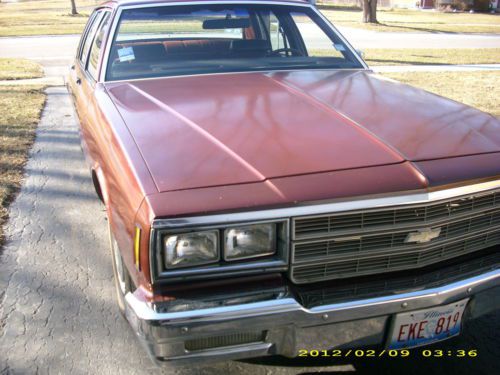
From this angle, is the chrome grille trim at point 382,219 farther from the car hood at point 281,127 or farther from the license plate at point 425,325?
the license plate at point 425,325

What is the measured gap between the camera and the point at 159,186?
A: 191 centimetres

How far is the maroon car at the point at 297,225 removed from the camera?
186 centimetres

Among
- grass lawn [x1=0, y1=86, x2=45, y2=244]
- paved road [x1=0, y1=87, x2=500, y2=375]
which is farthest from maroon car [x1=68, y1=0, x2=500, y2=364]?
grass lawn [x1=0, y1=86, x2=45, y2=244]

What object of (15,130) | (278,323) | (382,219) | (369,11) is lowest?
(369,11)

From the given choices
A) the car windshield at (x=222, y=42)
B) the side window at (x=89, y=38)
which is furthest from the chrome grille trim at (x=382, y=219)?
the side window at (x=89, y=38)

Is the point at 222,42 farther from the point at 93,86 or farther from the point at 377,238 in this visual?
the point at 377,238

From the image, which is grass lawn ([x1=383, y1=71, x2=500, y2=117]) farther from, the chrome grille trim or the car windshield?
the chrome grille trim

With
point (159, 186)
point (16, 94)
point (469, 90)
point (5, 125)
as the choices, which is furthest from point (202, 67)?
point (469, 90)

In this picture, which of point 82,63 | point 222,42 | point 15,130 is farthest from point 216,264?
point 15,130

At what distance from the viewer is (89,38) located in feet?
15.4

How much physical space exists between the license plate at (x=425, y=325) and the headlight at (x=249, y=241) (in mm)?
591

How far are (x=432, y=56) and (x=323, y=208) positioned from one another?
13.7 metres

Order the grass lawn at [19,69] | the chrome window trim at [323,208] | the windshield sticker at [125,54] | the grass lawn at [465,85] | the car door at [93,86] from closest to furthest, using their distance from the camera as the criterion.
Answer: the chrome window trim at [323,208] < the car door at [93,86] < the windshield sticker at [125,54] < the grass lawn at [465,85] < the grass lawn at [19,69]

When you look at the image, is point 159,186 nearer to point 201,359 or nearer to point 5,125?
point 201,359
